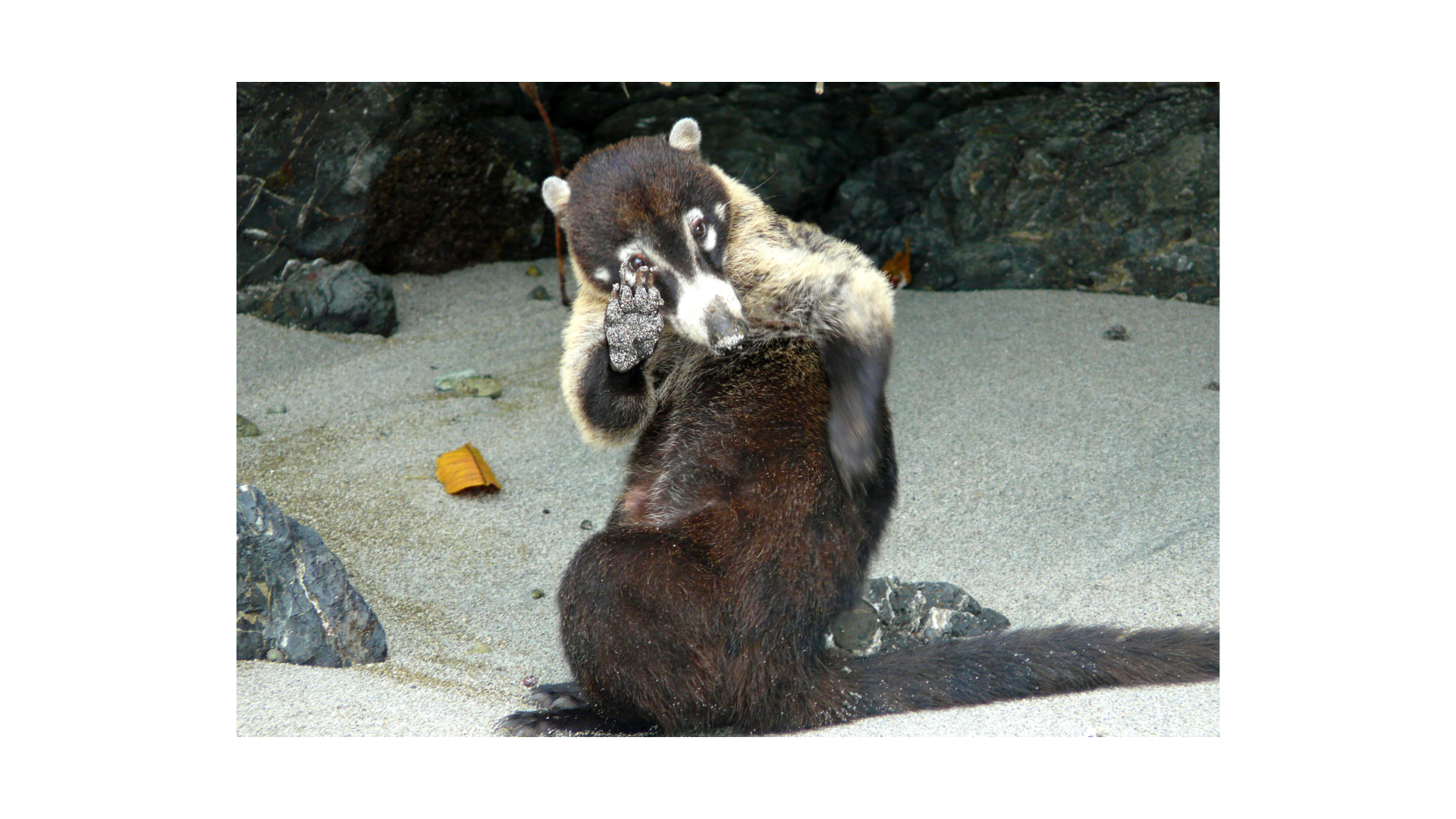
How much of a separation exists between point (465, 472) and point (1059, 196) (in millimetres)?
4773

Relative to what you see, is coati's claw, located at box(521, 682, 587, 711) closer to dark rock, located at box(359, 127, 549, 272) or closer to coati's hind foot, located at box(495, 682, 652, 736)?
coati's hind foot, located at box(495, 682, 652, 736)

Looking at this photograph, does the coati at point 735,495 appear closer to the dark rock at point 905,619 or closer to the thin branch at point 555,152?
the dark rock at point 905,619

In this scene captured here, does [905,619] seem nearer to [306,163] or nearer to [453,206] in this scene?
[453,206]

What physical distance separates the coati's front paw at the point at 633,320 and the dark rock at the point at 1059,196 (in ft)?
14.8

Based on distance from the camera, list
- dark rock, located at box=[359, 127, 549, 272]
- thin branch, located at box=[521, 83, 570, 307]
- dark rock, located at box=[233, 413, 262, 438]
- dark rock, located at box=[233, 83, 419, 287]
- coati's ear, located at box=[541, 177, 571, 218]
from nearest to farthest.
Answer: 1. coati's ear, located at box=[541, 177, 571, 218]
2. dark rock, located at box=[233, 413, 262, 438]
3. thin branch, located at box=[521, 83, 570, 307]
4. dark rock, located at box=[233, 83, 419, 287]
5. dark rock, located at box=[359, 127, 549, 272]

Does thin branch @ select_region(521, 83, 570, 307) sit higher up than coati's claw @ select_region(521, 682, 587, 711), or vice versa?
thin branch @ select_region(521, 83, 570, 307)

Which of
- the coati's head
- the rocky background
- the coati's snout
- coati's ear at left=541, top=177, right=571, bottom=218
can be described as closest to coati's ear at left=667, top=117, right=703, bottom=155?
the coati's head

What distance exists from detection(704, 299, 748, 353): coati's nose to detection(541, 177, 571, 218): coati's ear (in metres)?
0.83

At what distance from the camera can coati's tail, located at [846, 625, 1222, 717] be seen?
3.59 metres

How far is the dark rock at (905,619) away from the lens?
13.2ft

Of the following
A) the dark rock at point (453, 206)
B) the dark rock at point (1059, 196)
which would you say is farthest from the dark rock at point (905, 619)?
the dark rock at point (453, 206)

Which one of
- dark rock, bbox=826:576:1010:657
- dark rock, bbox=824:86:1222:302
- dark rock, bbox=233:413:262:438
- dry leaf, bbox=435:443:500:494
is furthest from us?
dark rock, bbox=824:86:1222:302

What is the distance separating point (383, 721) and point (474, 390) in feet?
10.9

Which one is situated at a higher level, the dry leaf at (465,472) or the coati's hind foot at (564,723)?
the dry leaf at (465,472)
